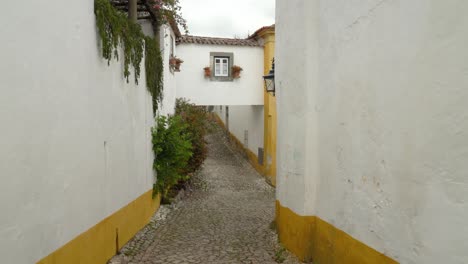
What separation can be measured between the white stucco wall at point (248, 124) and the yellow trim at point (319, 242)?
10340 millimetres

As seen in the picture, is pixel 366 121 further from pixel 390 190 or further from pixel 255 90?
pixel 255 90

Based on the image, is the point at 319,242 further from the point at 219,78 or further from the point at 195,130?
the point at 219,78

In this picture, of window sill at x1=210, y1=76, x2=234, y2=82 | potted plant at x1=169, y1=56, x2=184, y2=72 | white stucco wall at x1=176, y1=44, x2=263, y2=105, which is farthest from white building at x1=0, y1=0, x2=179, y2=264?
window sill at x1=210, y1=76, x2=234, y2=82

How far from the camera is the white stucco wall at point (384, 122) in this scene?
9.73 feet

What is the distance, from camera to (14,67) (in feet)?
10.7

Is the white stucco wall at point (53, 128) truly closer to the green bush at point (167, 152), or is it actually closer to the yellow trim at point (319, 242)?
the yellow trim at point (319, 242)

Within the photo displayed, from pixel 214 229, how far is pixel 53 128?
5.34 meters

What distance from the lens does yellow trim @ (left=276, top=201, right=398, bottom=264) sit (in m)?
4.32

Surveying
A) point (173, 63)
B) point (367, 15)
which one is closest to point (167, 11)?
point (173, 63)

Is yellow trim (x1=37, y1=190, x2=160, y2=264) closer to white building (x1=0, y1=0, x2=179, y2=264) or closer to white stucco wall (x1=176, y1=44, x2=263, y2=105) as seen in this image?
white building (x1=0, y1=0, x2=179, y2=264)

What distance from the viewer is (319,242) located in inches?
221

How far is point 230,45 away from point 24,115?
13514 millimetres

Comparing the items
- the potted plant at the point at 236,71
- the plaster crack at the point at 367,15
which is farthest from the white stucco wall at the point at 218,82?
the plaster crack at the point at 367,15

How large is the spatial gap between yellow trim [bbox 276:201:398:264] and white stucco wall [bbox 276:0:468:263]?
0.11m
